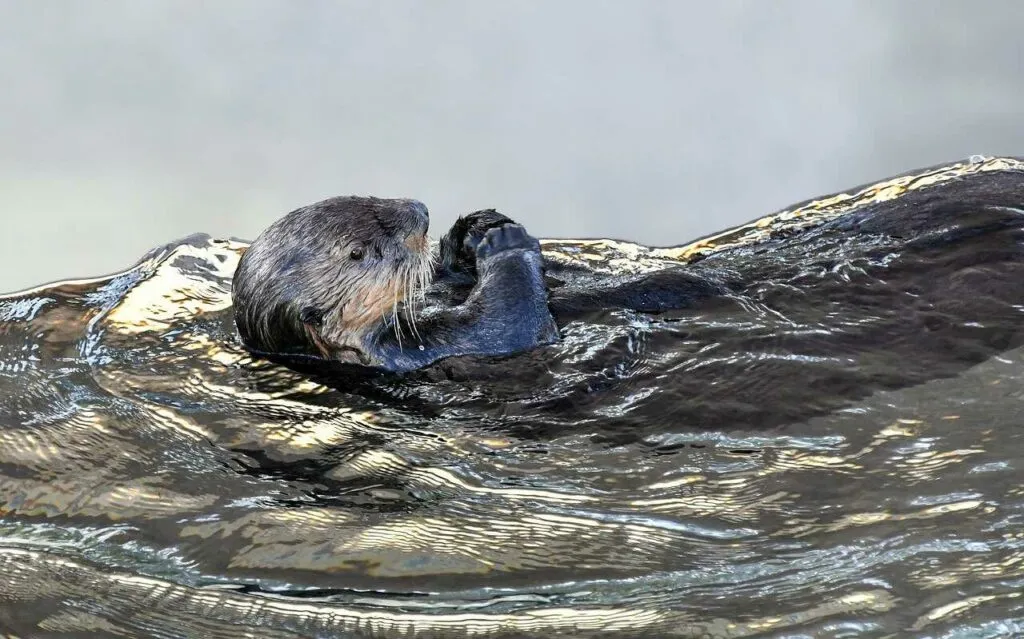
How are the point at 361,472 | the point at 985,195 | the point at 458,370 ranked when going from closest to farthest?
1. the point at 361,472
2. the point at 458,370
3. the point at 985,195

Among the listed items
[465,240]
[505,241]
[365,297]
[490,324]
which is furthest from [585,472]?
[465,240]

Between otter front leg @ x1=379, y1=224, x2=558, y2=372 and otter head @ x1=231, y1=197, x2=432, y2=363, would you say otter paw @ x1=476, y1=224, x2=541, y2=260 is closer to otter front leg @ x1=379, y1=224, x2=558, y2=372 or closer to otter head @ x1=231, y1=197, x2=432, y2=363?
otter front leg @ x1=379, y1=224, x2=558, y2=372

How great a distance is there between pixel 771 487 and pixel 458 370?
3.51 feet

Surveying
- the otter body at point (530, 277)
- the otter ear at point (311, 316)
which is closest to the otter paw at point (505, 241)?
the otter body at point (530, 277)

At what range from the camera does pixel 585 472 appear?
237cm

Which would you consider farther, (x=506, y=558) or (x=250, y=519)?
(x=250, y=519)

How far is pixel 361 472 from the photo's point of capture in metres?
2.47

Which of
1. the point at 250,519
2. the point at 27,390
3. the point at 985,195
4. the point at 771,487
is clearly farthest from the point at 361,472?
the point at 985,195

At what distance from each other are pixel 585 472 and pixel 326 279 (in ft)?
3.70

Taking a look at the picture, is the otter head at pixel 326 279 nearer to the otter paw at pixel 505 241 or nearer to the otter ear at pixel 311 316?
the otter ear at pixel 311 316

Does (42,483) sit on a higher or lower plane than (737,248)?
lower

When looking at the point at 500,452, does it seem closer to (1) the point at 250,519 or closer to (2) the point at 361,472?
(2) the point at 361,472

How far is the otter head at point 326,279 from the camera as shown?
304 cm

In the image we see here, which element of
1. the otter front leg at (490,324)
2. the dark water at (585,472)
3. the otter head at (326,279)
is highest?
the otter head at (326,279)
